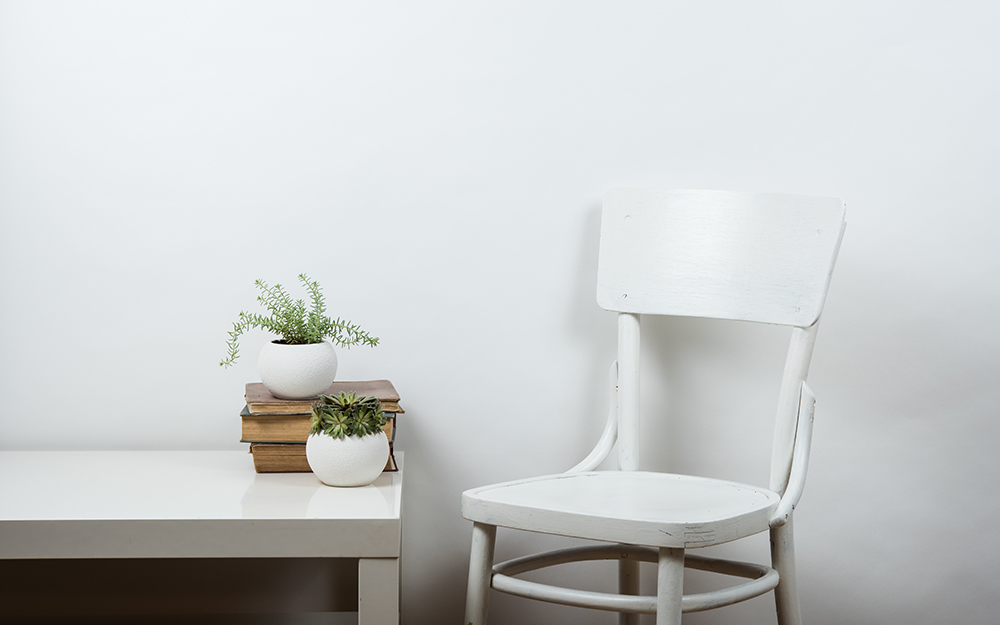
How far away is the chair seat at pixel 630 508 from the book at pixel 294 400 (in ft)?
0.61

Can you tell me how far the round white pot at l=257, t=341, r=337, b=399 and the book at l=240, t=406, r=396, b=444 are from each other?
0.10ft

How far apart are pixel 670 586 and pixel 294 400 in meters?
0.50

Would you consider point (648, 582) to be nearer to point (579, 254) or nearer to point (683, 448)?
point (683, 448)

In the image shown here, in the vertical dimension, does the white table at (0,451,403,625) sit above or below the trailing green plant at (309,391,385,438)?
below

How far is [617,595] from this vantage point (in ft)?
2.55

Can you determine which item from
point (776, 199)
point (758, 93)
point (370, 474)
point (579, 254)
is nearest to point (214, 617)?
point (370, 474)

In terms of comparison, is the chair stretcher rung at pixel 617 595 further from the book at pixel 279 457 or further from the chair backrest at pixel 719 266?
the book at pixel 279 457

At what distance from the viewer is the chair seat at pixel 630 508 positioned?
2.43ft

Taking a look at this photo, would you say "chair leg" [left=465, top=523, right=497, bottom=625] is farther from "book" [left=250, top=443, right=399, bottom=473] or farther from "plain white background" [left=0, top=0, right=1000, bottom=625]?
"plain white background" [left=0, top=0, right=1000, bottom=625]

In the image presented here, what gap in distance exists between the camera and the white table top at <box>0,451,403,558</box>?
29.6 inches

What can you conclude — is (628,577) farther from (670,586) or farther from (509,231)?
(509,231)

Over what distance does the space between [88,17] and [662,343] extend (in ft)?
3.22

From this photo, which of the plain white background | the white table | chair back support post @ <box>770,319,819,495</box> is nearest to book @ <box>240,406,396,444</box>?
the white table

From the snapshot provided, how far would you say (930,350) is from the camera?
1.23 meters
